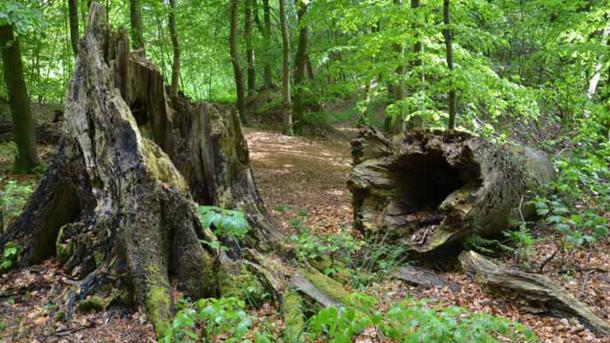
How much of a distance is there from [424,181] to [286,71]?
10220mm

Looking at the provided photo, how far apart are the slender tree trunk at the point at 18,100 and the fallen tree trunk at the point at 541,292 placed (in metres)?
8.70

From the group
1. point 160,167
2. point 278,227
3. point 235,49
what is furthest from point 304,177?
point 235,49

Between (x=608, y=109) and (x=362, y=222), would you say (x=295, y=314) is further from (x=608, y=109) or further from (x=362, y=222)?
(x=608, y=109)

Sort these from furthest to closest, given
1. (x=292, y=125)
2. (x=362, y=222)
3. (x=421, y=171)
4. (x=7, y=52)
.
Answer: (x=292, y=125) → (x=7, y=52) → (x=421, y=171) → (x=362, y=222)

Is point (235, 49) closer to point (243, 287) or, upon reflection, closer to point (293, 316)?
point (243, 287)

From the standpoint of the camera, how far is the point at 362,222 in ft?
22.5

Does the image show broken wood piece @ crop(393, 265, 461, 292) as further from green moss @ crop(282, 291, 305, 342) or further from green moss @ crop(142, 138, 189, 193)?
green moss @ crop(142, 138, 189, 193)

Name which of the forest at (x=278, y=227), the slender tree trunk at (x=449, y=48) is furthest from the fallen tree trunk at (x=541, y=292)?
the slender tree trunk at (x=449, y=48)

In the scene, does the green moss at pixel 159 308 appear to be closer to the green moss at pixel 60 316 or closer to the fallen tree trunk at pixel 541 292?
the green moss at pixel 60 316

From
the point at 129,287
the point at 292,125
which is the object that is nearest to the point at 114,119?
the point at 129,287

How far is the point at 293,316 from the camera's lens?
12.7ft

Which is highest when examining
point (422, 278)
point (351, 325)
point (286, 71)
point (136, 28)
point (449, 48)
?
point (136, 28)

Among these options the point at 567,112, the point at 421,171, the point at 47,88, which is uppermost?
the point at 47,88

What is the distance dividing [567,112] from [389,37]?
4243mm
